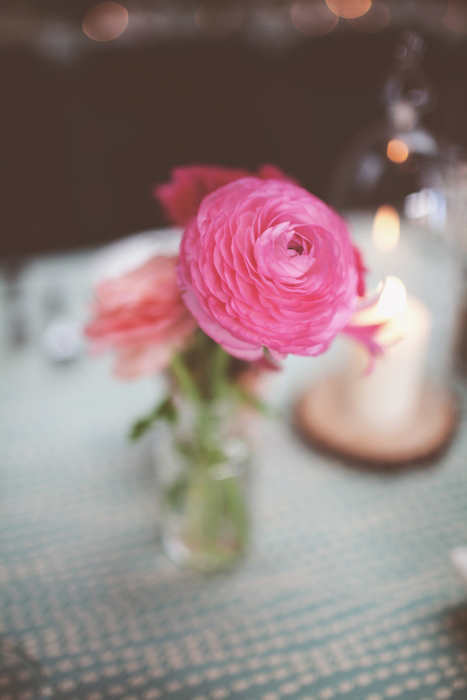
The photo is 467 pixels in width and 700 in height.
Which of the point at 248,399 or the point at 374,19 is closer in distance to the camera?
the point at 248,399

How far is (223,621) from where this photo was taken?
415 millimetres

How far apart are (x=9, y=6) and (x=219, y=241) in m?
2.04

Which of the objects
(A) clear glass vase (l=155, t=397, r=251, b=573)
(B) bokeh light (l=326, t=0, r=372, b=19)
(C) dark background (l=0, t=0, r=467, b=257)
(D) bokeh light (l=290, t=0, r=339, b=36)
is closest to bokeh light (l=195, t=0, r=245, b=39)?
(C) dark background (l=0, t=0, r=467, b=257)

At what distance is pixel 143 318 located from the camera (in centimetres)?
36

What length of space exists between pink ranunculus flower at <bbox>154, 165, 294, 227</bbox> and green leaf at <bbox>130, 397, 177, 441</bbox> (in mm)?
132

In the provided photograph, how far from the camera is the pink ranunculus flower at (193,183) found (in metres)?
0.31

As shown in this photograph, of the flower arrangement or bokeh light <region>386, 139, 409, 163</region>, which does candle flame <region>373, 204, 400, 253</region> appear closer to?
bokeh light <region>386, 139, 409, 163</region>

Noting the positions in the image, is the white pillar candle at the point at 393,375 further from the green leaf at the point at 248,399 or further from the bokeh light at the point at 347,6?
the bokeh light at the point at 347,6

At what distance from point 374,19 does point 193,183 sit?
83.0 inches

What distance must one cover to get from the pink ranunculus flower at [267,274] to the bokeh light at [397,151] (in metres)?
0.44

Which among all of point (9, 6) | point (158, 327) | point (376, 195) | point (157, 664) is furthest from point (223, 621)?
point (9, 6)

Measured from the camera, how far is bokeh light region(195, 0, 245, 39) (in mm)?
1952

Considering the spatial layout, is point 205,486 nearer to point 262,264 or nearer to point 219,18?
point 262,264

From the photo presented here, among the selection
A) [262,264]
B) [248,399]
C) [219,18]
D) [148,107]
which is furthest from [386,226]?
[219,18]
